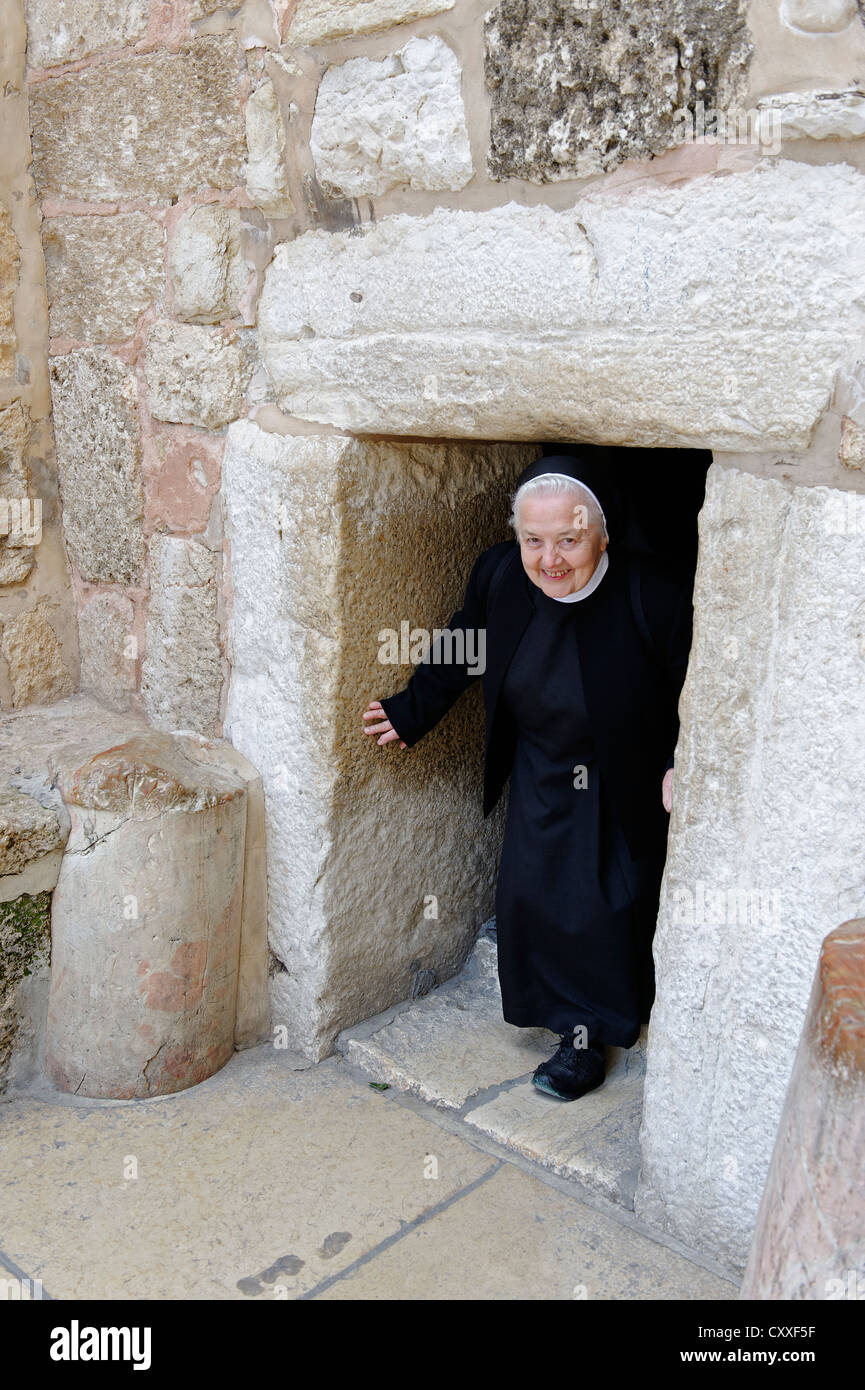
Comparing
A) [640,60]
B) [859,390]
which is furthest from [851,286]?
[640,60]

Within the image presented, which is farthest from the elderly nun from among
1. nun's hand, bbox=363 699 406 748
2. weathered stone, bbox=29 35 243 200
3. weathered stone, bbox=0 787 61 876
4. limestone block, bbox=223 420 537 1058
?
weathered stone, bbox=29 35 243 200

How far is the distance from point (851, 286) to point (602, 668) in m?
1.04

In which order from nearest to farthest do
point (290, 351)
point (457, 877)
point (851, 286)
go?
1. point (851, 286)
2. point (290, 351)
3. point (457, 877)

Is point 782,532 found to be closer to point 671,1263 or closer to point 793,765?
point 793,765

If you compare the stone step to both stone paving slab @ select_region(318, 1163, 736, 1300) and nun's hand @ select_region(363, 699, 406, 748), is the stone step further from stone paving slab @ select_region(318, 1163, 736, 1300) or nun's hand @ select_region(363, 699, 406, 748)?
nun's hand @ select_region(363, 699, 406, 748)

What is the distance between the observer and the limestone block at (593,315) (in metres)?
1.75

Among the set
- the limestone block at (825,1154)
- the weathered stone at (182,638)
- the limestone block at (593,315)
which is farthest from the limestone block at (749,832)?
the weathered stone at (182,638)

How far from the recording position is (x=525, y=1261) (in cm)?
220

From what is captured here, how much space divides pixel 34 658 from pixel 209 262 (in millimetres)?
1163

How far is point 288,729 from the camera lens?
272cm

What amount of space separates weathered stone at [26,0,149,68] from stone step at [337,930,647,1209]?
238 cm

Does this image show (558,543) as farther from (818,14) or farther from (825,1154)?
(825,1154)

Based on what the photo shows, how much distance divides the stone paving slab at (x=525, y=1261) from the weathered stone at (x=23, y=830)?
1.12 m

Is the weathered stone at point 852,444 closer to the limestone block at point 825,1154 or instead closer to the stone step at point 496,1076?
the limestone block at point 825,1154
